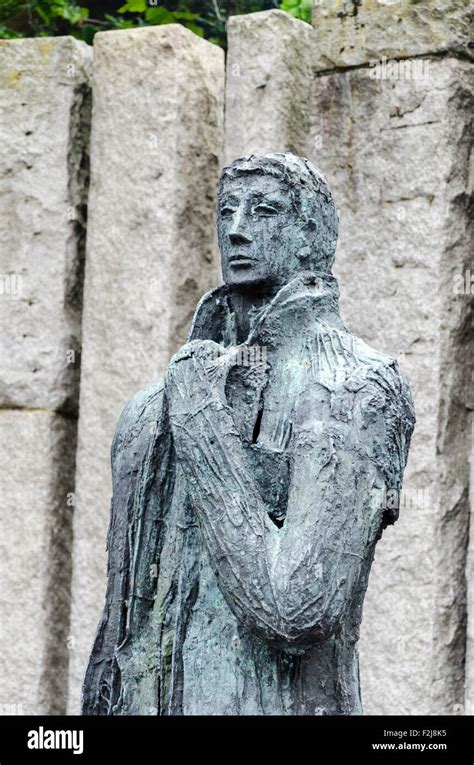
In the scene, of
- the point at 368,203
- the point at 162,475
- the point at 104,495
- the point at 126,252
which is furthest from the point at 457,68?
the point at 162,475

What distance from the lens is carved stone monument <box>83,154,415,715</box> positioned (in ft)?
15.8

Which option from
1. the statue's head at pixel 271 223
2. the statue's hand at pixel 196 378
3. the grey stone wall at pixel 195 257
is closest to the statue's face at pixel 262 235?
the statue's head at pixel 271 223

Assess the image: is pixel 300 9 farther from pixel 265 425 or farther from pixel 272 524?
pixel 272 524

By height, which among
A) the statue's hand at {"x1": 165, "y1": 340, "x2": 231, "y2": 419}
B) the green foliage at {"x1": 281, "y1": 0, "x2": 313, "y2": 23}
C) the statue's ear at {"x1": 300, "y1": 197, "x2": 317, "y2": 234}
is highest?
the green foliage at {"x1": 281, "y1": 0, "x2": 313, "y2": 23}

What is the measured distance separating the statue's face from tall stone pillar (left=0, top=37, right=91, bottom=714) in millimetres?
2818

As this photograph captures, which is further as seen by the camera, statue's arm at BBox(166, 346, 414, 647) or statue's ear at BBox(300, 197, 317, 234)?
statue's ear at BBox(300, 197, 317, 234)

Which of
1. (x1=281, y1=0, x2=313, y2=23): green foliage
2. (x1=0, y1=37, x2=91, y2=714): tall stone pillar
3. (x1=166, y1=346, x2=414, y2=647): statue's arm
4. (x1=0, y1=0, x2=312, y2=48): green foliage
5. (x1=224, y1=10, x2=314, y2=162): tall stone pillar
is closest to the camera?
(x1=166, y1=346, x2=414, y2=647): statue's arm

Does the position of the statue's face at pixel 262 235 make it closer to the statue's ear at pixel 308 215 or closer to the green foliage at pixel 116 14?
the statue's ear at pixel 308 215

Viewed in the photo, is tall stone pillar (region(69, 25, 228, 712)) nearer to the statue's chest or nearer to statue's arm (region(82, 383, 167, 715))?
statue's arm (region(82, 383, 167, 715))

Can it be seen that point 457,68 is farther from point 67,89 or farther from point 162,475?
point 162,475

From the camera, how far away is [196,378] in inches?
196

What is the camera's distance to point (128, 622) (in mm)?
5133

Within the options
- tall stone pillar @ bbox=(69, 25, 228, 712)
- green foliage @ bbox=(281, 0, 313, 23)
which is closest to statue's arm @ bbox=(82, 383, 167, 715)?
tall stone pillar @ bbox=(69, 25, 228, 712)

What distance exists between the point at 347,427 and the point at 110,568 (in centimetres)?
76
